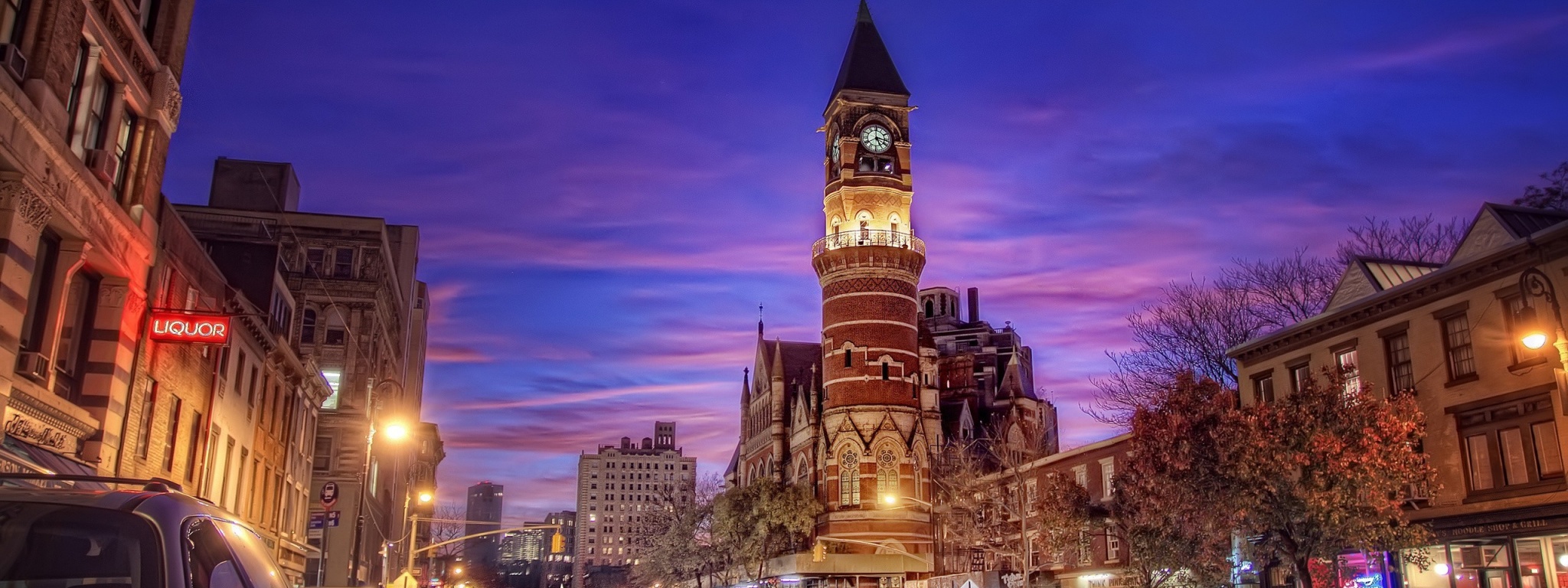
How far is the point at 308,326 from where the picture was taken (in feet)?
198

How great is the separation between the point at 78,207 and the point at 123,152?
391 centimetres

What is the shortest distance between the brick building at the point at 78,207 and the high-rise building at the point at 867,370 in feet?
167

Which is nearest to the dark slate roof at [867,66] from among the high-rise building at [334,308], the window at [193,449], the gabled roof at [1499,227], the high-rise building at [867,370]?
the high-rise building at [867,370]

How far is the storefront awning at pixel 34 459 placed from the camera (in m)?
17.4

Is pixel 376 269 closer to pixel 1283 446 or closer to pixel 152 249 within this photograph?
pixel 152 249

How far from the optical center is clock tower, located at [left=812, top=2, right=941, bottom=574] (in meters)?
75.2

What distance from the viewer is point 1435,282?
105 feet

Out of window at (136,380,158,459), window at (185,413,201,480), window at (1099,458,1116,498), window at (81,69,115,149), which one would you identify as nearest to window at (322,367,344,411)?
window at (185,413,201,480)

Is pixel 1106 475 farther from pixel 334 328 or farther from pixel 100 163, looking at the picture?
pixel 100 163

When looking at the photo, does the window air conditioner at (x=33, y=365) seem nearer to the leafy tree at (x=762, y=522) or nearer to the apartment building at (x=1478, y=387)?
the apartment building at (x=1478, y=387)

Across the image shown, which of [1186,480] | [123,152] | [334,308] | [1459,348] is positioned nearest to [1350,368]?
[1459,348]

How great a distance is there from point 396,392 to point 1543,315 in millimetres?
57674

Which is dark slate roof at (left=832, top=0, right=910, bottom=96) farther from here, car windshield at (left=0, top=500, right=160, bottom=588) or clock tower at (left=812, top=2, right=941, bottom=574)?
car windshield at (left=0, top=500, right=160, bottom=588)

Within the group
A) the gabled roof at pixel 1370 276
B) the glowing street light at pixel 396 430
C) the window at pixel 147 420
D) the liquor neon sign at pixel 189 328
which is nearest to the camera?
the liquor neon sign at pixel 189 328
